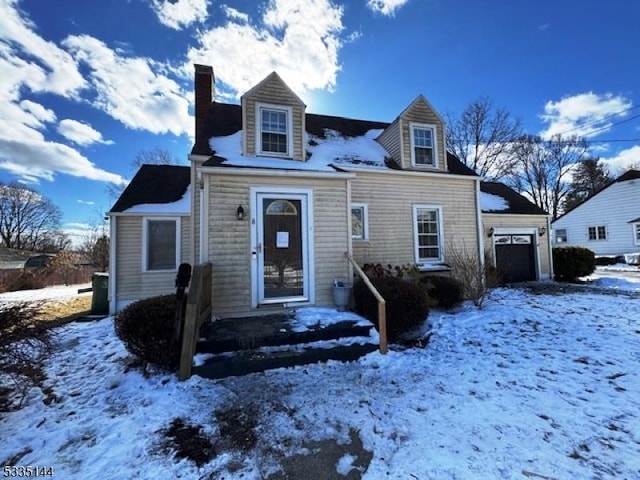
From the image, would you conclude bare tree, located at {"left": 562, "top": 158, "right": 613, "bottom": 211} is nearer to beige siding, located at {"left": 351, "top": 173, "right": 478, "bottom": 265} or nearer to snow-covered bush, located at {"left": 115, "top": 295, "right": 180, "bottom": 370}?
beige siding, located at {"left": 351, "top": 173, "right": 478, "bottom": 265}

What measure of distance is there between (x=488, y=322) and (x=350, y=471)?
5.41m

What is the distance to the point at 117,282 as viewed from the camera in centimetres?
912

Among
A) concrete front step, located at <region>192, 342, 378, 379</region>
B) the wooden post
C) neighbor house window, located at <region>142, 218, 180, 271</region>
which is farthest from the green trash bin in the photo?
the wooden post

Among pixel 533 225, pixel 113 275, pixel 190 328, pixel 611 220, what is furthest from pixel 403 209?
pixel 611 220

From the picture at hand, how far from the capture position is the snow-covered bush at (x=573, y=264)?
13445 millimetres

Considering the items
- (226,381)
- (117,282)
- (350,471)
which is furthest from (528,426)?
(117,282)

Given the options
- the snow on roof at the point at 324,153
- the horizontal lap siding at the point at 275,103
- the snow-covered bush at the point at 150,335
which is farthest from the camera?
the horizontal lap siding at the point at 275,103

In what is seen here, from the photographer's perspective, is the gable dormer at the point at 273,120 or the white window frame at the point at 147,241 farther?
the white window frame at the point at 147,241

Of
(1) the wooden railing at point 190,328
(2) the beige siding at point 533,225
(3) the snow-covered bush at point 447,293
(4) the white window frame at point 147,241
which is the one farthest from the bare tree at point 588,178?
(1) the wooden railing at point 190,328

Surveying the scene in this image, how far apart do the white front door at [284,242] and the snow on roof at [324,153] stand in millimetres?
811

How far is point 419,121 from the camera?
9.99 m

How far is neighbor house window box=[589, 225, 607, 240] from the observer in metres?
21.8

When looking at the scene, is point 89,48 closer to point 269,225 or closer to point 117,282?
point 117,282

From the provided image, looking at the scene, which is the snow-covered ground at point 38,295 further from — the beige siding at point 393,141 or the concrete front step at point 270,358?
the beige siding at point 393,141
